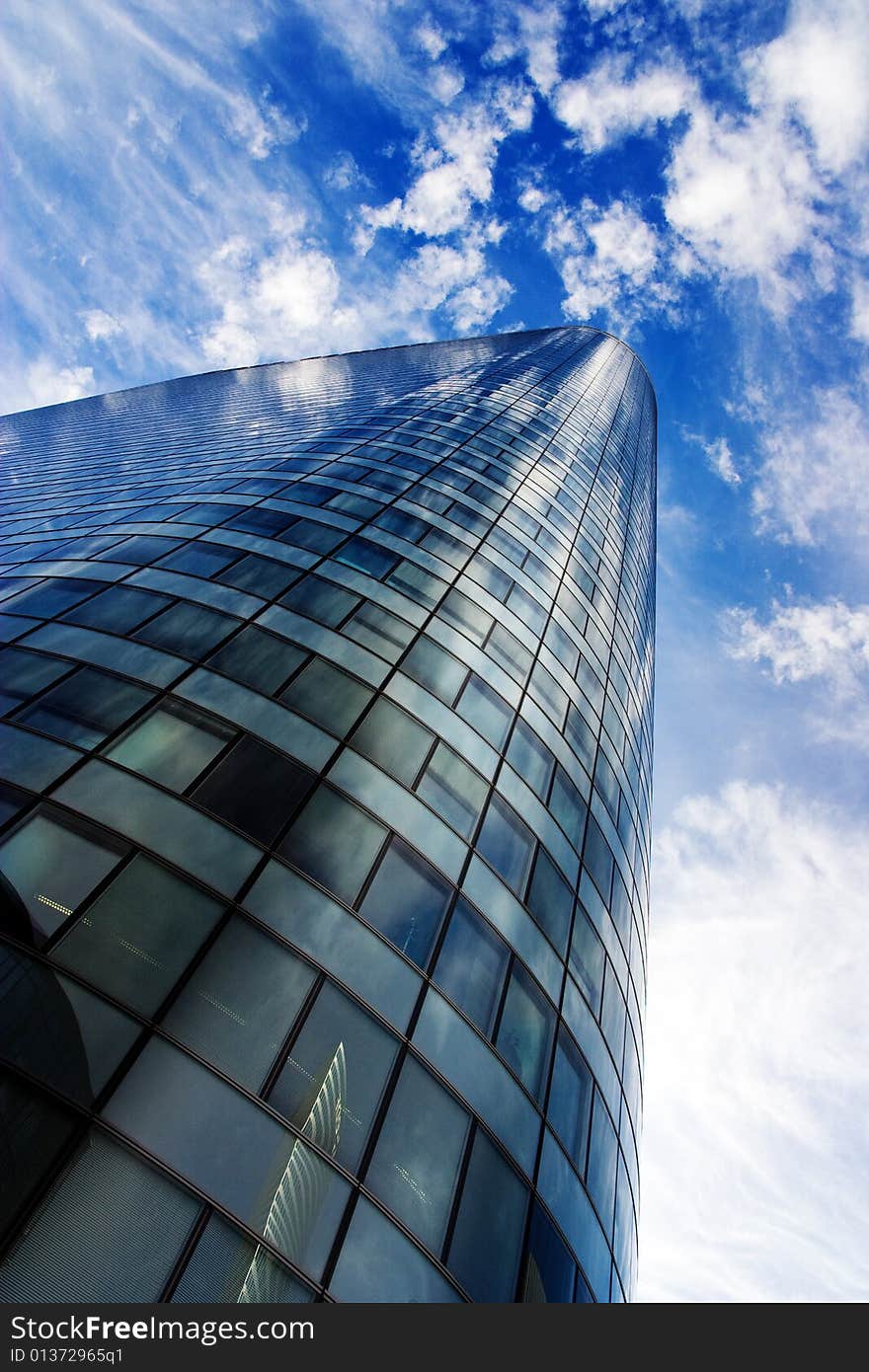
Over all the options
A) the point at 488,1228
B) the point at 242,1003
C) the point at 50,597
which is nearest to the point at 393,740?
the point at 242,1003

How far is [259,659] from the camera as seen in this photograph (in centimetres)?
1695

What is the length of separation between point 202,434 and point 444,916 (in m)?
49.9

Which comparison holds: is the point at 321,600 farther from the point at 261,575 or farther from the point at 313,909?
the point at 313,909

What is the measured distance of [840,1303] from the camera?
913 centimetres

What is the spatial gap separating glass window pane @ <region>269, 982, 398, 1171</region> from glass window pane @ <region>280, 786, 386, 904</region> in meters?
2.07

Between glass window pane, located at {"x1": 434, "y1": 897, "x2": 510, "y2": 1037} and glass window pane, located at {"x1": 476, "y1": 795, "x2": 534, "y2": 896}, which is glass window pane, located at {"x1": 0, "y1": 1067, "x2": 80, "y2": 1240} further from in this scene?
glass window pane, located at {"x1": 476, "y1": 795, "x2": 534, "y2": 896}

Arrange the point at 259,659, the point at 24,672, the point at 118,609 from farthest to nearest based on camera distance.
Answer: the point at 118,609
the point at 259,659
the point at 24,672

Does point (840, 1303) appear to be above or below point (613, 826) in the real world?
below

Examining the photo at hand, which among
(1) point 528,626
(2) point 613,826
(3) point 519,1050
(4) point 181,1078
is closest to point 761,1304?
(3) point 519,1050

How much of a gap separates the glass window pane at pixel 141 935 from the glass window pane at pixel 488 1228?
546cm

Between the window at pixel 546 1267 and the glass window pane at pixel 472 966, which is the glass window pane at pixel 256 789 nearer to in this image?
the glass window pane at pixel 472 966

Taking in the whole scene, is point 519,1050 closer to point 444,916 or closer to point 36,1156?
point 444,916

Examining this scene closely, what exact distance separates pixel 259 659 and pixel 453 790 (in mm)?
5818

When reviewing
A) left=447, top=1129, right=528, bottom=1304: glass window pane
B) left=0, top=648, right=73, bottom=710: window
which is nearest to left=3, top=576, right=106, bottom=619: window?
left=0, top=648, right=73, bottom=710: window
